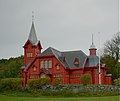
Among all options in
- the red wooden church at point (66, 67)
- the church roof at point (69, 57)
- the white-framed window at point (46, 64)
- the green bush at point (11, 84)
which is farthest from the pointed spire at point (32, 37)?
the green bush at point (11, 84)

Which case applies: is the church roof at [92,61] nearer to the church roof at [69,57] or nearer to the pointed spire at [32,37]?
the church roof at [69,57]

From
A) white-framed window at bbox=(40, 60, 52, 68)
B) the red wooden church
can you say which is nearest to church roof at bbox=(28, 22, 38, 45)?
the red wooden church

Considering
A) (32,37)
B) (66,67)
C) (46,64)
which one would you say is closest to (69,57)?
(66,67)

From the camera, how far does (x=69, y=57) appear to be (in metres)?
46.4

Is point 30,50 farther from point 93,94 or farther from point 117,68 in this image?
point 93,94

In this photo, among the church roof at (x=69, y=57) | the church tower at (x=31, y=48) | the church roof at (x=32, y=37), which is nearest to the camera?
the church roof at (x=69, y=57)

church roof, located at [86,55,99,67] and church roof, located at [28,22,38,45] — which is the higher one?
church roof, located at [28,22,38,45]

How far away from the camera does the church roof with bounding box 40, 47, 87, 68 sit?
146 feet

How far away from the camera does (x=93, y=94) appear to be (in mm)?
30016

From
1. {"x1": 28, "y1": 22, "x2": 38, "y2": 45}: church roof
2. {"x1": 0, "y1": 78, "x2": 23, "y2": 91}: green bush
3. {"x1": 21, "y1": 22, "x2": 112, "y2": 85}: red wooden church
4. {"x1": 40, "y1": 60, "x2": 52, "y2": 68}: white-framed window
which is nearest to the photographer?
{"x1": 0, "y1": 78, "x2": 23, "y2": 91}: green bush

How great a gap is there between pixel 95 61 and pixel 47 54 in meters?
8.54

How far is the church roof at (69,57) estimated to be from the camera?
44.5 metres

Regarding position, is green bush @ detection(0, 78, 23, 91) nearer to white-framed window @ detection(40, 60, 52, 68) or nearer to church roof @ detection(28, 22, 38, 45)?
white-framed window @ detection(40, 60, 52, 68)

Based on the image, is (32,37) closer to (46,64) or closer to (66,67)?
(46,64)
